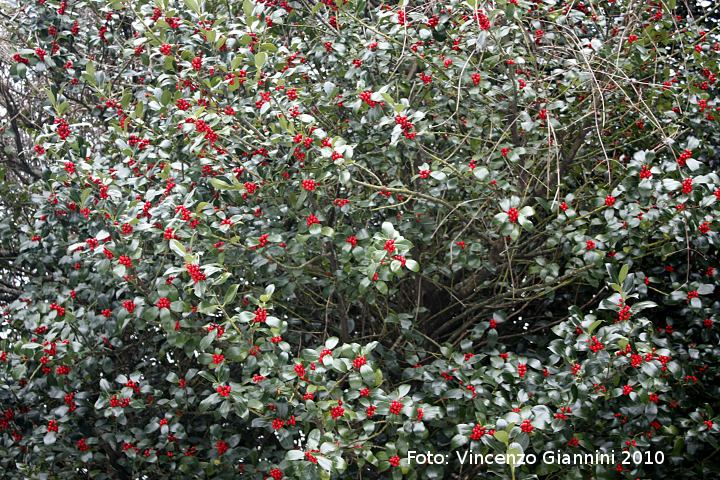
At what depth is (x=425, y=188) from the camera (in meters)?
3.29

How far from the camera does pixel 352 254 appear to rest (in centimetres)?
294

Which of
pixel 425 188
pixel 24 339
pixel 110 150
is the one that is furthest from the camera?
pixel 110 150

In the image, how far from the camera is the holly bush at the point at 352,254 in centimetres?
277

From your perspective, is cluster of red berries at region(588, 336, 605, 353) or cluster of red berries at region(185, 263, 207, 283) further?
cluster of red berries at region(588, 336, 605, 353)

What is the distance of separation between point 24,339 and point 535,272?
6.42ft

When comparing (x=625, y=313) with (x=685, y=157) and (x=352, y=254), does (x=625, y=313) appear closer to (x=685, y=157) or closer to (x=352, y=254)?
(x=685, y=157)

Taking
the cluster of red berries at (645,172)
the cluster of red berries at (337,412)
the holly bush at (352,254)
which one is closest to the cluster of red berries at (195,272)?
the holly bush at (352,254)

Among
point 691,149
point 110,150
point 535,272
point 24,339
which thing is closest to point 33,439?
point 24,339

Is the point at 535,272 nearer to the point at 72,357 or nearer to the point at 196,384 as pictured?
the point at 196,384

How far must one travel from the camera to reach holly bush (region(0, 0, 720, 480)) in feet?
A: 9.09

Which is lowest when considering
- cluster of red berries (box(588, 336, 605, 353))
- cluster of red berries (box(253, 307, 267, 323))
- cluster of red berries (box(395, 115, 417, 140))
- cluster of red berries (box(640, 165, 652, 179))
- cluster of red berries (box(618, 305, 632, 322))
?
cluster of red berries (box(588, 336, 605, 353))

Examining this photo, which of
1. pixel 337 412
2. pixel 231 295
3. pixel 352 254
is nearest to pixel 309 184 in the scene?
pixel 352 254

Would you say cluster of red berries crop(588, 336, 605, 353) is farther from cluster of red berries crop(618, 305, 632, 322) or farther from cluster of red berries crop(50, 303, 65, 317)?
cluster of red berries crop(50, 303, 65, 317)

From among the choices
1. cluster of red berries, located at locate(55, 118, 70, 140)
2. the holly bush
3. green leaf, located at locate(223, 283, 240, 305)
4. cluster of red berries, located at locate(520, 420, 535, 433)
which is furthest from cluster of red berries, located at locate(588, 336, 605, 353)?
cluster of red berries, located at locate(55, 118, 70, 140)
